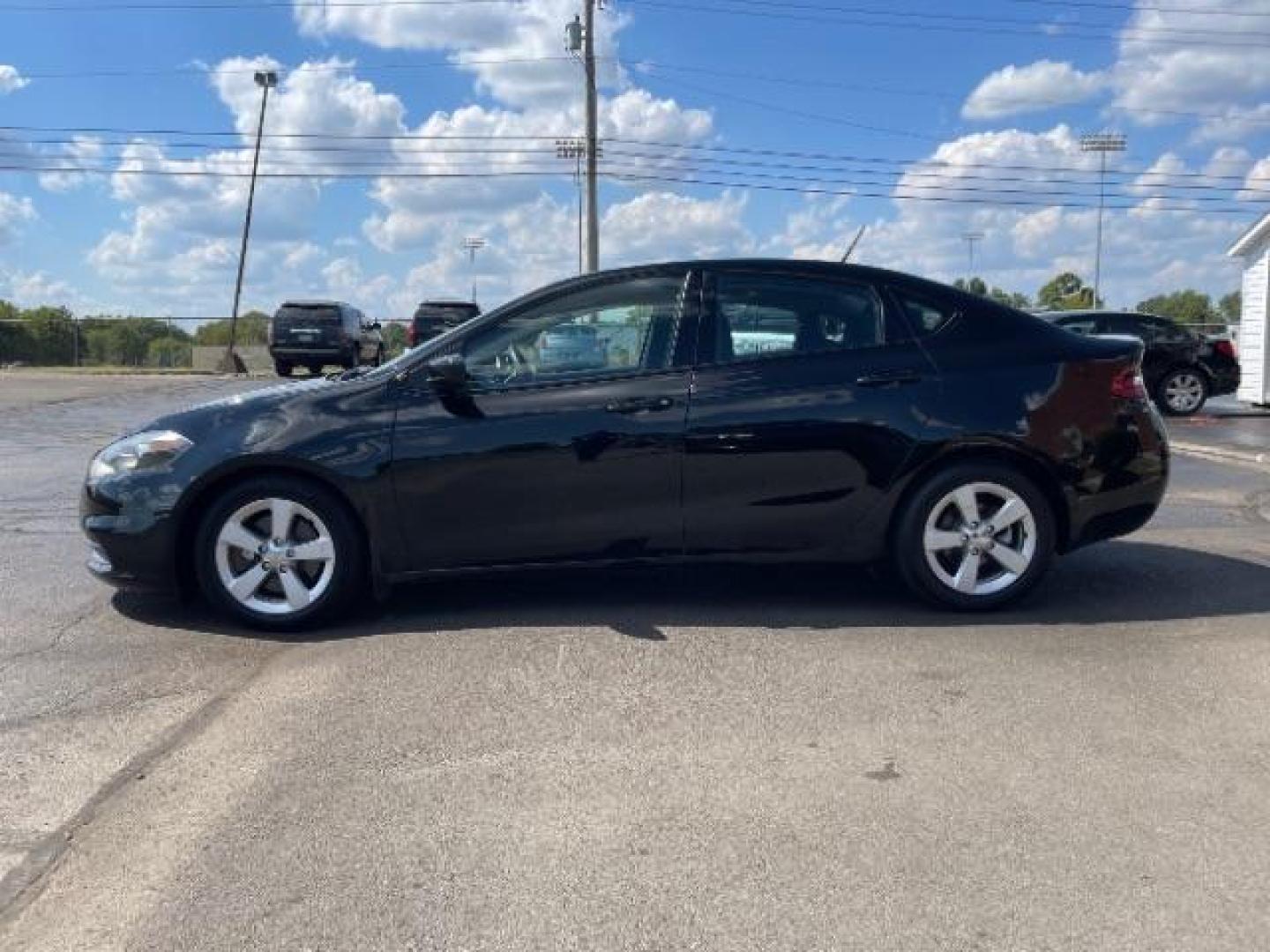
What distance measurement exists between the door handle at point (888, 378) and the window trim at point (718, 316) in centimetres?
13

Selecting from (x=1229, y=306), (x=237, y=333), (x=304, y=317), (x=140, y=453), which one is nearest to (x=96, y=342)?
(x=237, y=333)

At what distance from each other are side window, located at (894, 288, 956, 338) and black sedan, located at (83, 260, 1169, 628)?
11mm

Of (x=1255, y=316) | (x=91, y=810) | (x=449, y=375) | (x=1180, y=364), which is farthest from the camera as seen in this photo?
(x=1255, y=316)

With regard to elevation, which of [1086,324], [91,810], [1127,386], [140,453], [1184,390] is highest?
[1086,324]

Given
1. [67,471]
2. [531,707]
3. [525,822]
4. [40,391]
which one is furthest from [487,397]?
[40,391]

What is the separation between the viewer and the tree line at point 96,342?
4003 centimetres

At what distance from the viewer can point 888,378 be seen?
5.53 meters

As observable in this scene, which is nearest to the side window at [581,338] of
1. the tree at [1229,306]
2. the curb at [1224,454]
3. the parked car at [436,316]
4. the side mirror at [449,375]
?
the side mirror at [449,375]

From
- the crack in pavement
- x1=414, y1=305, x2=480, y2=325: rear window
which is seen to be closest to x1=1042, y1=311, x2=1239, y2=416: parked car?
the crack in pavement

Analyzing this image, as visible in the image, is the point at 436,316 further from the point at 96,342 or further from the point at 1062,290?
the point at 1062,290

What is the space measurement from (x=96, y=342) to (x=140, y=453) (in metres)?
38.4

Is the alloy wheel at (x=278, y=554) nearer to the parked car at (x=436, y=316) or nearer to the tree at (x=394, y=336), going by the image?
the parked car at (x=436, y=316)

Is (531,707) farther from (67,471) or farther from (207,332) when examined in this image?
(207,332)

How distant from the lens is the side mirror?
5270 millimetres
